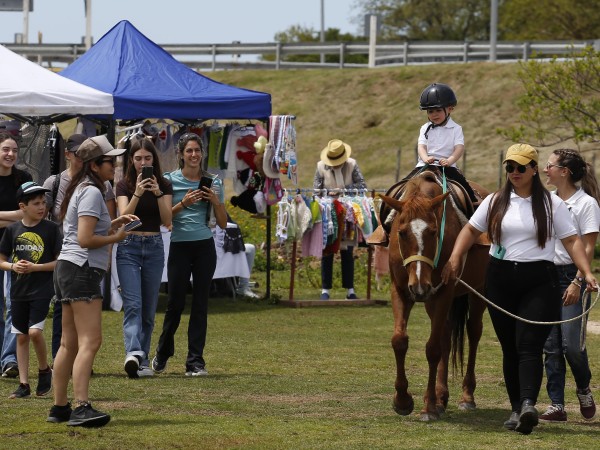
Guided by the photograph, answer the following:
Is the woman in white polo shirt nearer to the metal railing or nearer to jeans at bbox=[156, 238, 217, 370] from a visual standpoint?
jeans at bbox=[156, 238, 217, 370]

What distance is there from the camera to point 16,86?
43.8ft

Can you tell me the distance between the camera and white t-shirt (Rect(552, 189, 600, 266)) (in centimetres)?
909

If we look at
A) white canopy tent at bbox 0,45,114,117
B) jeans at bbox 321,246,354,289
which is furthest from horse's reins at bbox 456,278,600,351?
jeans at bbox 321,246,354,289

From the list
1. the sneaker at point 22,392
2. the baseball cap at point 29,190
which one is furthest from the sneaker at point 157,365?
the baseball cap at point 29,190

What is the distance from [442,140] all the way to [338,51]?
35941 millimetres

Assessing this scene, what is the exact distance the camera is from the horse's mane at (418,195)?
8992 millimetres

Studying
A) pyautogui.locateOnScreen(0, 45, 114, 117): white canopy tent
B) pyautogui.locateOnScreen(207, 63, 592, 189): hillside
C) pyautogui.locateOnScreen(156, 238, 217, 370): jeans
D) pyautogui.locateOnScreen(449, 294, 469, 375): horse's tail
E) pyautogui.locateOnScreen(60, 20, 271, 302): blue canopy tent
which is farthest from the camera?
pyautogui.locateOnScreen(207, 63, 592, 189): hillside

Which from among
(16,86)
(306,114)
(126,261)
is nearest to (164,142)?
(16,86)

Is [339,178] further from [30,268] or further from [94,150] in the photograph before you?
[94,150]

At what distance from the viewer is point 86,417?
8.34m

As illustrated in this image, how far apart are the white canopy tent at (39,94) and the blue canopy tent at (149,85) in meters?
1.38

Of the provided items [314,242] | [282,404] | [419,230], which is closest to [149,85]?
[314,242]

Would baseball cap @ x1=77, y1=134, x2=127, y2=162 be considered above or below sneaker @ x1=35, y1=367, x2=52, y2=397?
above

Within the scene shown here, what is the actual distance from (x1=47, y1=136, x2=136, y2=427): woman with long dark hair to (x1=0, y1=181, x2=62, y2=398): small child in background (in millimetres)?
1157
